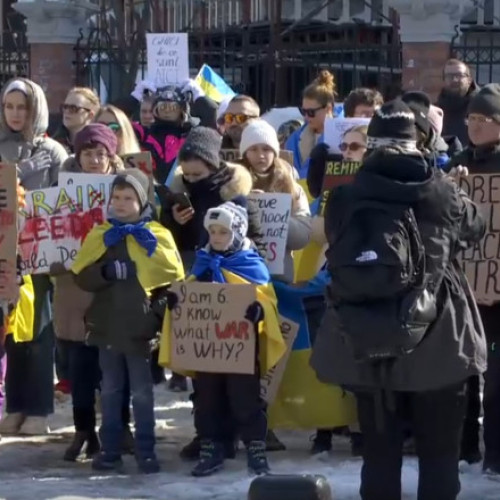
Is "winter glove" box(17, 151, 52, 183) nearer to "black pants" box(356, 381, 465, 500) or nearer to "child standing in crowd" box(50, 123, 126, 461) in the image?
"child standing in crowd" box(50, 123, 126, 461)

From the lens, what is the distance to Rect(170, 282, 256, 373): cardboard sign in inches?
285

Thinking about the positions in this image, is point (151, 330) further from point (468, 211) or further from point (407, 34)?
point (407, 34)

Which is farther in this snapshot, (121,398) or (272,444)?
(272,444)

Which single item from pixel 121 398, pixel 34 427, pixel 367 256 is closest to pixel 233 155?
pixel 121 398

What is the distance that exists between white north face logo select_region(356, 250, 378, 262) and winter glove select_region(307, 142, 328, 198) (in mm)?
2766

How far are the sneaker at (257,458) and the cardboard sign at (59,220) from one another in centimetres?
139

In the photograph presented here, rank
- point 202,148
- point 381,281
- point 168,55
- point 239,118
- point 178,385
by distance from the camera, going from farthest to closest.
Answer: point 168,55 < point 178,385 < point 239,118 < point 202,148 < point 381,281

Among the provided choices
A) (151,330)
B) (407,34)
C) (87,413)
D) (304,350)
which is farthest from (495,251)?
(407,34)

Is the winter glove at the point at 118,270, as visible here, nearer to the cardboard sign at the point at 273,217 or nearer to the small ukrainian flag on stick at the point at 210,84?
the cardboard sign at the point at 273,217

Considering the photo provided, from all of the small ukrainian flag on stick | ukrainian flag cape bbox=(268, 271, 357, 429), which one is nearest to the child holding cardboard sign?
ukrainian flag cape bbox=(268, 271, 357, 429)

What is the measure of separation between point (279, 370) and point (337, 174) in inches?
43.8

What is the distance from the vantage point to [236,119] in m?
9.19

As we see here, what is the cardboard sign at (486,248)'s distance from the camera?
280 inches

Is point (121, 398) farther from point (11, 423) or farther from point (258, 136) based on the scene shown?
point (258, 136)
